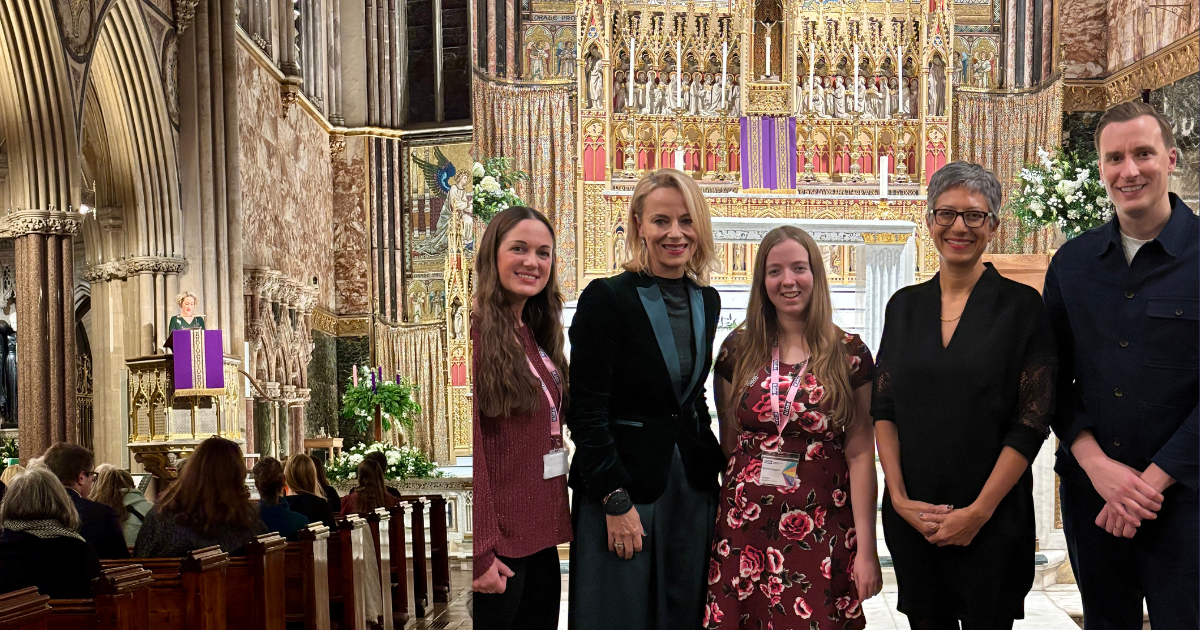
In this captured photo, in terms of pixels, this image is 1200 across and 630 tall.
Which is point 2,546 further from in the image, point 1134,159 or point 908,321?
point 1134,159

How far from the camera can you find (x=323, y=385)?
212 inches

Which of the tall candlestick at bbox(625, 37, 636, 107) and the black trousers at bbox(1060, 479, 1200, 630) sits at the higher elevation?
the tall candlestick at bbox(625, 37, 636, 107)

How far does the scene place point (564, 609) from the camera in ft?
14.8

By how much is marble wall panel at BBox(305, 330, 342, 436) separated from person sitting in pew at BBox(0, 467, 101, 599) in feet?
6.44

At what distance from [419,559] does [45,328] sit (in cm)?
341

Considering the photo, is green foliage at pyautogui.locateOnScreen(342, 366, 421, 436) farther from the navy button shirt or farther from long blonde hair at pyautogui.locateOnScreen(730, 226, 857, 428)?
the navy button shirt

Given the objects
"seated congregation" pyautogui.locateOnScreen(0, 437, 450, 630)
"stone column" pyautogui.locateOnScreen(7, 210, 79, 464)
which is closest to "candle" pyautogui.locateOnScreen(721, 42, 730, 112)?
"stone column" pyautogui.locateOnScreen(7, 210, 79, 464)

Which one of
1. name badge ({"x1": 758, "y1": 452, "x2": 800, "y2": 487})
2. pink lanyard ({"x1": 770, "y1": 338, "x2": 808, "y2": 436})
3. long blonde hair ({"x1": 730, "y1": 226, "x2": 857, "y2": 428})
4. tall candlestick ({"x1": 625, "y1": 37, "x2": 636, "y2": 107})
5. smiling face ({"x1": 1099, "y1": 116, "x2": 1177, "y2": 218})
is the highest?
tall candlestick ({"x1": 625, "y1": 37, "x2": 636, "y2": 107})

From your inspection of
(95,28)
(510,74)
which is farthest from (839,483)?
(510,74)

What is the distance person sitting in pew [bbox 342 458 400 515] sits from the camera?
191 inches

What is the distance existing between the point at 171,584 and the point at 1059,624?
327 centimetres

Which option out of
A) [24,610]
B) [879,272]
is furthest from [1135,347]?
[879,272]

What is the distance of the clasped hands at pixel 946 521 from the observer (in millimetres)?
2199

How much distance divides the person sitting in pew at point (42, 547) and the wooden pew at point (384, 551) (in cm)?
155
